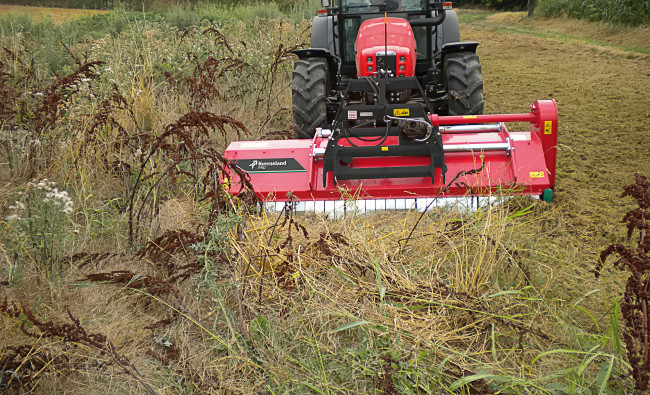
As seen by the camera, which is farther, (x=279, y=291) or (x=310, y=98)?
(x=310, y=98)

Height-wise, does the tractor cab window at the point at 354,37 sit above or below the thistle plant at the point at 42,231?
above

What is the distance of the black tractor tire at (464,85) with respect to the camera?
532 centimetres

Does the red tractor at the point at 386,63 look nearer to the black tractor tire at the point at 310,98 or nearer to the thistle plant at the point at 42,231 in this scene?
the black tractor tire at the point at 310,98

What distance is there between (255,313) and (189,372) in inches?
16.1

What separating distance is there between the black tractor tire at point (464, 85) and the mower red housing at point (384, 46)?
0.39 metres

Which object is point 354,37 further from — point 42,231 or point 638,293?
point 638,293

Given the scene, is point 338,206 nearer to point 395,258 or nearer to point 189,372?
point 395,258

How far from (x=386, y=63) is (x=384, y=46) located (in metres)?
0.23

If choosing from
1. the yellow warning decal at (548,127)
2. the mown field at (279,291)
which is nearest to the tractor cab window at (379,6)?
the yellow warning decal at (548,127)

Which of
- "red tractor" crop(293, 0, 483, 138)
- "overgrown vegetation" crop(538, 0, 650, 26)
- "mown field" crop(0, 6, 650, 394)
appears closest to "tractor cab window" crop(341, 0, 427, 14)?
"red tractor" crop(293, 0, 483, 138)

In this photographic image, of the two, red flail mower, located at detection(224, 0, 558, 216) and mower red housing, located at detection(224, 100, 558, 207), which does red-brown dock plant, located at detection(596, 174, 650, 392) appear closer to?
red flail mower, located at detection(224, 0, 558, 216)

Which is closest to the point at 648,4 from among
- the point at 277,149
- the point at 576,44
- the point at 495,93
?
the point at 576,44

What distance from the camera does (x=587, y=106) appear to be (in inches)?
282

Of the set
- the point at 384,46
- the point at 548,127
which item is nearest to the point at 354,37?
the point at 384,46
